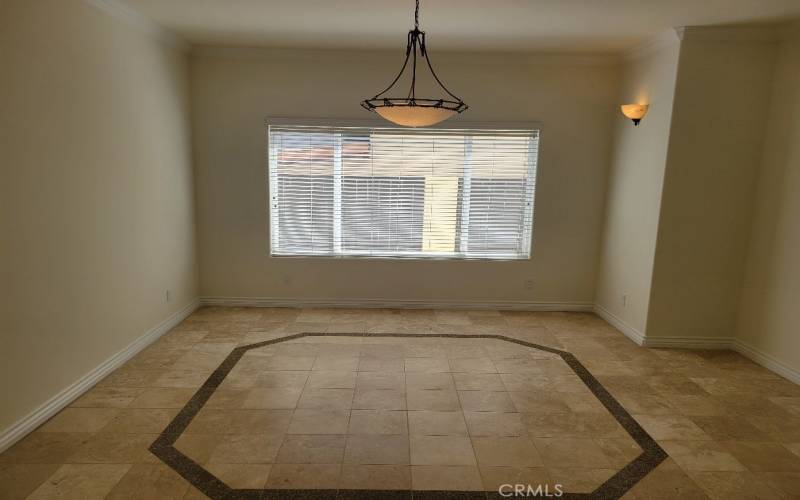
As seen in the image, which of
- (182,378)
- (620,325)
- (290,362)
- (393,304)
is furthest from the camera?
(393,304)

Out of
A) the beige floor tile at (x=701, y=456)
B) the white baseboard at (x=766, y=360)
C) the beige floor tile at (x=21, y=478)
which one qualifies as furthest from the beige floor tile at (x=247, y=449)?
the white baseboard at (x=766, y=360)

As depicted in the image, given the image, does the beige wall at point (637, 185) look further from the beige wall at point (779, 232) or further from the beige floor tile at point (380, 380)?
the beige floor tile at point (380, 380)

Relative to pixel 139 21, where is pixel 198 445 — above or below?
below

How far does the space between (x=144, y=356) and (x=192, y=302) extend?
4.17 ft

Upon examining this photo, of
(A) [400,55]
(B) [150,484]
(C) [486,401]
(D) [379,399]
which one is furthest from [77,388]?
(A) [400,55]

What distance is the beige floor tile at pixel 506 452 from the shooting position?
8.53ft

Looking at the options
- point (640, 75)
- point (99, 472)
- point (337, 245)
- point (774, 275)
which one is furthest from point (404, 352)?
point (640, 75)

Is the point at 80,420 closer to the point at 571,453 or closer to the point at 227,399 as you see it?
the point at 227,399

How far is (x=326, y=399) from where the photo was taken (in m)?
3.29

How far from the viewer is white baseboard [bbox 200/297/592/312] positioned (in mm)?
5379

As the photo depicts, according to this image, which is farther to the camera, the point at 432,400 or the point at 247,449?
the point at 432,400

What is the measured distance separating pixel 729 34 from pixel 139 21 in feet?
15.7

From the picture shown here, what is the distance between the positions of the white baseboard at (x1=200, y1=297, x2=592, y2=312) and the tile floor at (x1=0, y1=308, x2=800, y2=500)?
0.84m

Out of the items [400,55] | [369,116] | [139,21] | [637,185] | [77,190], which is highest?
[400,55]
